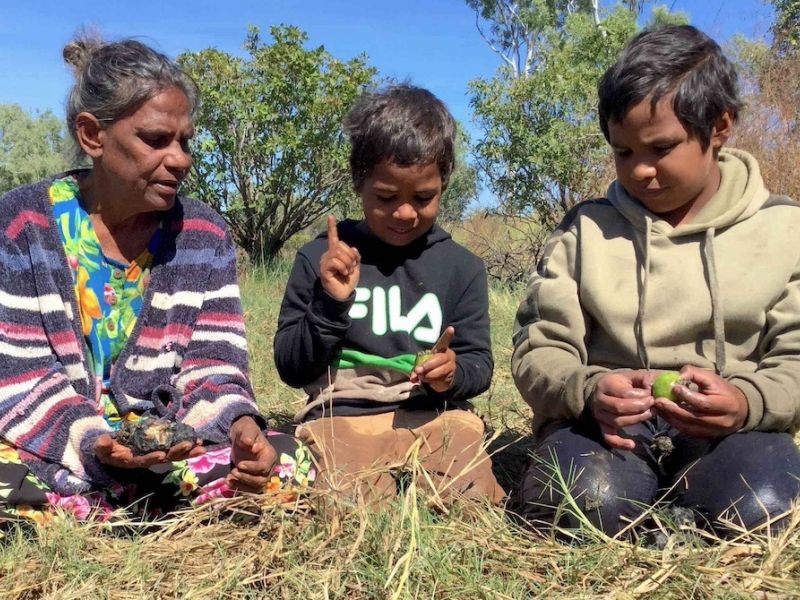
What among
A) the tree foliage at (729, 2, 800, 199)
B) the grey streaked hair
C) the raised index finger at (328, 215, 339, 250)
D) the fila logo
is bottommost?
the fila logo

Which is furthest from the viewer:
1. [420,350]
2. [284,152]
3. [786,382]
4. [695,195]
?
[284,152]

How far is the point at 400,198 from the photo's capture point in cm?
256

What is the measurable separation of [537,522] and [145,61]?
1856 millimetres

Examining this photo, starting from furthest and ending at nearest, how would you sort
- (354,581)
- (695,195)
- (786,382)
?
(695,195)
(786,382)
(354,581)

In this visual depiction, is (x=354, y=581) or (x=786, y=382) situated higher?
(x=786, y=382)

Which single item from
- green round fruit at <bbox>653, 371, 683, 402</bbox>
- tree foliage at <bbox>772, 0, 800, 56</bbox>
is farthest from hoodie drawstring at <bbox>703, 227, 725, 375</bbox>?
tree foliage at <bbox>772, 0, 800, 56</bbox>

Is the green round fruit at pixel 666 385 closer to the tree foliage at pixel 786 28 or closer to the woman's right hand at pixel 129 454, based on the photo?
the woman's right hand at pixel 129 454

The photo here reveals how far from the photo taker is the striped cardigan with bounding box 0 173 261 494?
92.5 inches

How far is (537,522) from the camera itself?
2254 millimetres

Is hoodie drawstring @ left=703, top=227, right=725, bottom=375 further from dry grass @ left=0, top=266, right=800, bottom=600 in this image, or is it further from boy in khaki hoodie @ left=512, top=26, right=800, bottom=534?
dry grass @ left=0, top=266, right=800, bottom=600

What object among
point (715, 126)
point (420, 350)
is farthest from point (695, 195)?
point (420, 350)

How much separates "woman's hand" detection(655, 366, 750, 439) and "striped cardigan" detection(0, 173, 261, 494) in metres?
1.31

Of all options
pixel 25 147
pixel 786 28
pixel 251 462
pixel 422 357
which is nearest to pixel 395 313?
pixel 422 357

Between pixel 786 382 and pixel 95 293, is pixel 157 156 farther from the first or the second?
pixel 786 382
